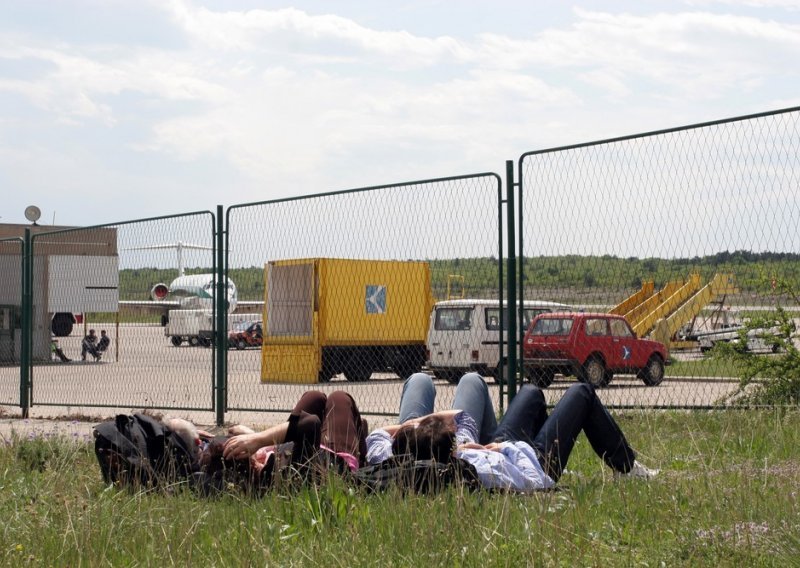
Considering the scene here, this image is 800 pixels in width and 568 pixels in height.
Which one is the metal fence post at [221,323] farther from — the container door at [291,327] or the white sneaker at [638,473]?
the white sneaker at [638,473]

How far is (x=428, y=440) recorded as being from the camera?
17.9 feet

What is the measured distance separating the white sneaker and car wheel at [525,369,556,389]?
328 centimetres

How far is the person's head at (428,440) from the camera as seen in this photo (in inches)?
214

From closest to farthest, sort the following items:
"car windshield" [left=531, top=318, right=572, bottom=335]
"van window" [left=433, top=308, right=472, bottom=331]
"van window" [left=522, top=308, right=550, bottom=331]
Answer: "van window" [left=522, top=308, right=550, bottom=331], "car windshield" [left=531, top=318, right=572, bottom=335], "van window" [left=433, top=308, right=472, bottom=331]

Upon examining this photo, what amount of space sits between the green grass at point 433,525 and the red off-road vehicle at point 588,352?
3351 mm

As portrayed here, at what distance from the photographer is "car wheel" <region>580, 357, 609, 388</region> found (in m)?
9.71

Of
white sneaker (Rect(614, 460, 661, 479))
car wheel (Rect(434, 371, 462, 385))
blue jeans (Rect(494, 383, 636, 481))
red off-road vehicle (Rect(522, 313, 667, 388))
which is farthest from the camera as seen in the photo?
car wheel (Rect(434, 371, 462, 385))

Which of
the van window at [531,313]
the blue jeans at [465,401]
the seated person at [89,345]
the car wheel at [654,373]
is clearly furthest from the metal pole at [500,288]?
the seated person at [89,345]

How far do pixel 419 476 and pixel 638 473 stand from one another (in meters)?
1.35

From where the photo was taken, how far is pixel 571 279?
8.54 metres

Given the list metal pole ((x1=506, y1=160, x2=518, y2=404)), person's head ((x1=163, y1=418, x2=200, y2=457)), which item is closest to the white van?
metal pole ((x1=506, y1=160, x2=518, y2=404))

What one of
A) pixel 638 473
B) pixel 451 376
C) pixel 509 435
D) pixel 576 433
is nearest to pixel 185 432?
pixel 509 435

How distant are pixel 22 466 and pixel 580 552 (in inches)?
176

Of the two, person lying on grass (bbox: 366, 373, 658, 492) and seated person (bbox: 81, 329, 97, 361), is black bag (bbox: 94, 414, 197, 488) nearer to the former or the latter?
person lying on grass (bbox: 366, 373, 658, 492)
